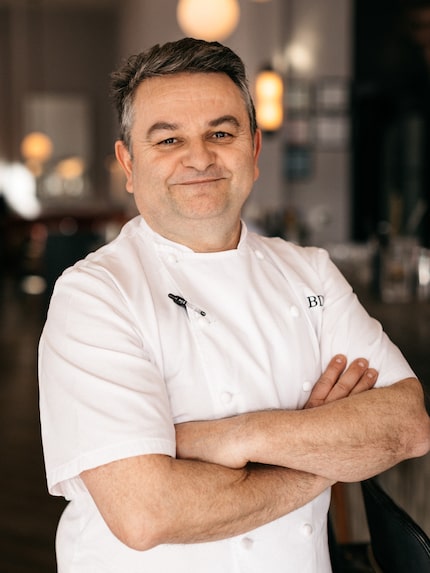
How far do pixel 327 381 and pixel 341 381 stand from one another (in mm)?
28

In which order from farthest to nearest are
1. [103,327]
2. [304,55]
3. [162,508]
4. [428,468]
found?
[304,55], [428,468], [103,327], [162,508]

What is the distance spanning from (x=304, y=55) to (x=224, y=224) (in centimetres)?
818

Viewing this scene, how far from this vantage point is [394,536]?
1.31 m

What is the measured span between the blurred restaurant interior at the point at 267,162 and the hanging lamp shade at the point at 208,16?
0.10ft

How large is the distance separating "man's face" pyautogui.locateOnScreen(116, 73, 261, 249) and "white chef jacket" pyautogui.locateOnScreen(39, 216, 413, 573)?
0.23ft

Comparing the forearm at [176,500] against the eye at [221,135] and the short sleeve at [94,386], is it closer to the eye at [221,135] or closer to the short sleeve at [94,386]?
the short sleeve at [94,386]

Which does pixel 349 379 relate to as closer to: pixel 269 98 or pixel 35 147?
pixel 269 98

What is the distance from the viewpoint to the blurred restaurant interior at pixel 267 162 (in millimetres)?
3303

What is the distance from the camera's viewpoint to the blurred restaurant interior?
3303mm

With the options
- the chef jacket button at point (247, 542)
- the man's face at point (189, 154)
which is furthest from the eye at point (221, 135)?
the chef jacket button at point (247, 542)

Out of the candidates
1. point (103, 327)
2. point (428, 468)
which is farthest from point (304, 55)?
point (103, 327)

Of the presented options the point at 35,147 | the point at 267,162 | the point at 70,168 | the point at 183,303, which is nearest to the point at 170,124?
the point at 183,303

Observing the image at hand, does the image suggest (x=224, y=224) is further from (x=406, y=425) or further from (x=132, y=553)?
(x=132, y=553)

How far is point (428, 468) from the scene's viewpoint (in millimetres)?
2057
